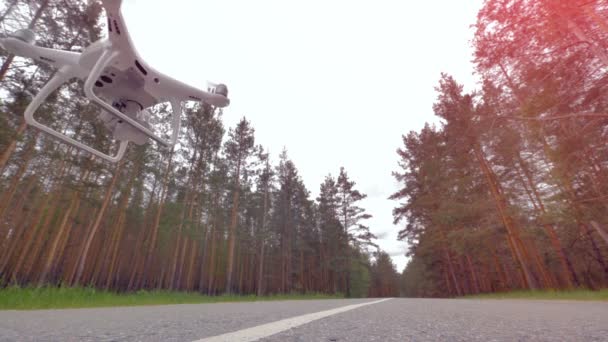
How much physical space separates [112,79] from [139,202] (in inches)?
730

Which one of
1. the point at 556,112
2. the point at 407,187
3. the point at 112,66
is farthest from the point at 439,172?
the point at 112,66

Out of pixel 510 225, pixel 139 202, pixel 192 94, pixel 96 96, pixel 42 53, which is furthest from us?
pixel 139 202

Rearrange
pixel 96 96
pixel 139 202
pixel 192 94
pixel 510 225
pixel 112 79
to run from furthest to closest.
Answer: pixel 139 202 → pixel 510 225 → pixel 192 94 → pixel 112 79 → pixel 96 96

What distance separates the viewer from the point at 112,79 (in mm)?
2117

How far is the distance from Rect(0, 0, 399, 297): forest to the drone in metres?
1.82

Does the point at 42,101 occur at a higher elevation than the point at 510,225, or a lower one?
lower

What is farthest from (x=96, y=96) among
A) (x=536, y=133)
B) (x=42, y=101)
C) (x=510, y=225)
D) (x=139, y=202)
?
(x=139, y=202)

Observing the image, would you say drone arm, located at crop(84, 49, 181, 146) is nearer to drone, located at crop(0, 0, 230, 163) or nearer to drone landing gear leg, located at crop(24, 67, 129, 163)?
drone, located at crop(0, 0, 230, 163)

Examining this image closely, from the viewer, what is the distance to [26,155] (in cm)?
1023

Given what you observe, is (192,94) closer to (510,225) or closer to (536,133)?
(536,133)

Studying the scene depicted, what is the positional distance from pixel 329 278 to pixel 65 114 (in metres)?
34.2

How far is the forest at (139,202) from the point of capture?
26.6 ft

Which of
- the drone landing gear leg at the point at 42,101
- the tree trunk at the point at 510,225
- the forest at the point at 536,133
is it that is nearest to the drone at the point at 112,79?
the drone landing gear leg at the point at 42,101

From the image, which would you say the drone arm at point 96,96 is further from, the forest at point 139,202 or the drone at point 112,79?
the forest at point 139,202
